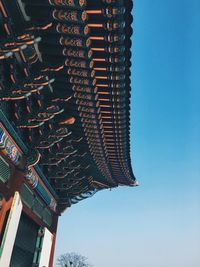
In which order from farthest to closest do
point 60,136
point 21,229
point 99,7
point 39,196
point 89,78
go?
point 39,196 < point 21,229 < point 60,136 < point 89,78 < point 99,7

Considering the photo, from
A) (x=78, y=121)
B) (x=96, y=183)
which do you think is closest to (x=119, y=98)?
(x=78, y=121)

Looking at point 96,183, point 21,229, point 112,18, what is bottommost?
point 21,229

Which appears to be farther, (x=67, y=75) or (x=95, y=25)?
(x=67, y=75)

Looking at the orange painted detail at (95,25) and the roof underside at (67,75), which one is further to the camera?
the orange painted detail at (95,25)

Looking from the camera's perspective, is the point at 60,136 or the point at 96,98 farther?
the point at 60,136

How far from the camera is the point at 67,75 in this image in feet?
23.9

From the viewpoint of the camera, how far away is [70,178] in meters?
12.4

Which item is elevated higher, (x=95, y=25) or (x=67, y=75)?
(x=67, y=75)

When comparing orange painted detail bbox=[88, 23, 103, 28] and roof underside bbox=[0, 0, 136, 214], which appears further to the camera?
orange painted detail bbox=[88, 23, 103, 28]

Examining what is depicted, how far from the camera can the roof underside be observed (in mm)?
5609

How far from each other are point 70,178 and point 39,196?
1.87 meters

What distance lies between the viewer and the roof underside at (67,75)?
5609 millimetres

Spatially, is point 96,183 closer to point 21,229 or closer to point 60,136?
point 21,229

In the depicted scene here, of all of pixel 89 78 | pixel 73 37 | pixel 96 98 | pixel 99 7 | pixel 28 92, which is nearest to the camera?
Result: pixel 99 7
